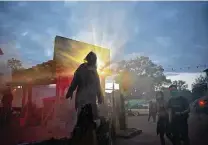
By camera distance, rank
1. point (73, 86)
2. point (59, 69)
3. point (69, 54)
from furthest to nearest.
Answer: point (69, 54)
point (59, 69)
point (73, 86)

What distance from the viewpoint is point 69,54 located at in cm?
648

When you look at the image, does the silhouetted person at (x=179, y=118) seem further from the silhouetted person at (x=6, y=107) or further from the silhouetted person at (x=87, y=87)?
the silhouetted person at (x=6, y=107)

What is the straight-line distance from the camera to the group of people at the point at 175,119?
4.51m

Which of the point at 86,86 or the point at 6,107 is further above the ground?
the point at 86,86

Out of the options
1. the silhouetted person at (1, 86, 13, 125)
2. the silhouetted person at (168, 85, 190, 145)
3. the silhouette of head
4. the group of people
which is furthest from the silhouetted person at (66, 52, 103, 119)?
the silhouetted person at (1, 86, 13, 125)

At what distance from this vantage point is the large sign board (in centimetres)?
619

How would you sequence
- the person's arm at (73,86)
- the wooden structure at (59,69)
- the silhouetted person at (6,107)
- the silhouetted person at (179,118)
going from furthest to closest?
the wooden structure at (59,69) → the silhouetted person at (6,107) → the silhouetted person at (179,118) → the person's arm at (73,86)

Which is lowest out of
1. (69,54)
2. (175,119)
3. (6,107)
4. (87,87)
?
(175,119)

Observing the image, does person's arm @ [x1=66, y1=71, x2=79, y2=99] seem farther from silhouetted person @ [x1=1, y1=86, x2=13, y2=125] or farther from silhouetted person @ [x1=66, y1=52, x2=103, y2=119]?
silhouetted person @ [x1=1, y1=86, x2=13, y2=125]

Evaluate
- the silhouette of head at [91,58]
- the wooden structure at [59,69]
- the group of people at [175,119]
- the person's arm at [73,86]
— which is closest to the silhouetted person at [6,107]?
the wooden structure at [59,69]

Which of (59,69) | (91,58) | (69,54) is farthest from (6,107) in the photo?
(91,58)

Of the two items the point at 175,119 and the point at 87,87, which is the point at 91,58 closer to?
the point at 87,87

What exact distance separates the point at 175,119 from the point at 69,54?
12.9ft

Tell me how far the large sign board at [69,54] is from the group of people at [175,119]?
3.00 meters
